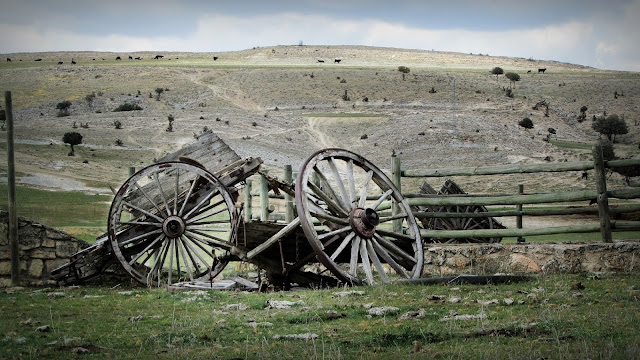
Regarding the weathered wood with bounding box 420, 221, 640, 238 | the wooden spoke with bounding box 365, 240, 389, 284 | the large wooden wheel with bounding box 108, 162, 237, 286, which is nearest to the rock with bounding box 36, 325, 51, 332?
the large wooden wheel with bounding box 108, 162, 237, 286

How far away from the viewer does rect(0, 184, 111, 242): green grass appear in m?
23.9

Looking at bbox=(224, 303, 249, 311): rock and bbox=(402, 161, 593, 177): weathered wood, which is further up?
bbox=(402, 161, 593, 177): weathered wood

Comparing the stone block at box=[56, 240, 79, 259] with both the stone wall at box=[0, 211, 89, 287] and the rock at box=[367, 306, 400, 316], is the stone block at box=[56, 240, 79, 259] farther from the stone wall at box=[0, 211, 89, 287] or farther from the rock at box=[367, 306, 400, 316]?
the rock at box=[367, 306, 400, 316]

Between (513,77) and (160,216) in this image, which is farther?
(513,77)

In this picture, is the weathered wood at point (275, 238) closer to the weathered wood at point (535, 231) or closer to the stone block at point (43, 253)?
the weathered wood at point (535, 231)

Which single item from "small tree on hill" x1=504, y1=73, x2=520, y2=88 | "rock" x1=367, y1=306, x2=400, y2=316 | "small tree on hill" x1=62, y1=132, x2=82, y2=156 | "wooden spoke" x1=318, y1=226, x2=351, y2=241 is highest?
"small tree on hill" x1=504, y1=73, x2=520, y2=88

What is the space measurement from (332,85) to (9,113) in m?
85.6

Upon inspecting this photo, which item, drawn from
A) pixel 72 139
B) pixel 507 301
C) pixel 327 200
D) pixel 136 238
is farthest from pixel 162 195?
pixel 72 139

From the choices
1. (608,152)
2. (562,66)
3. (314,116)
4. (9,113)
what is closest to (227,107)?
(314,116)

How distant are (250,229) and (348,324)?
12.0 feet

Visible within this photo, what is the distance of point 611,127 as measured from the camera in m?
76.1

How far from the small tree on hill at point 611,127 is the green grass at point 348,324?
71.9 m

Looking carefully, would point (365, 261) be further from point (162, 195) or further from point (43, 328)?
point (43, 328)

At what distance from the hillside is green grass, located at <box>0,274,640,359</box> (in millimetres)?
29565
